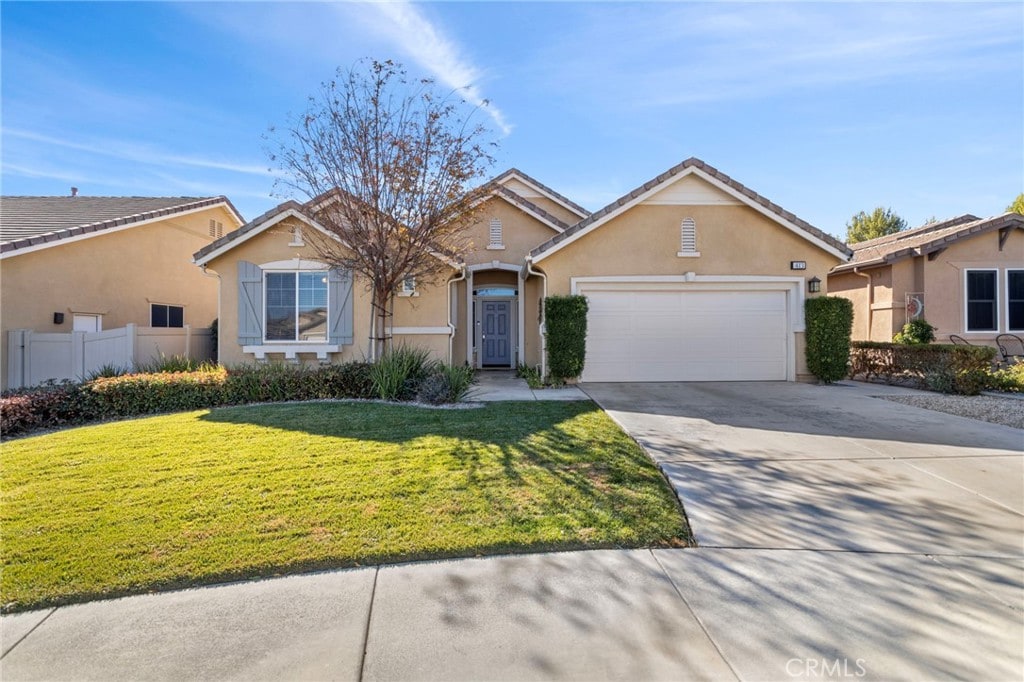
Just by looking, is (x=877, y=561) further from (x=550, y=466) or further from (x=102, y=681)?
(x=102, y=681)

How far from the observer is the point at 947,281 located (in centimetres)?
1340

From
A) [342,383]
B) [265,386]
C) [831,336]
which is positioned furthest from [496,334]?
[831,336]

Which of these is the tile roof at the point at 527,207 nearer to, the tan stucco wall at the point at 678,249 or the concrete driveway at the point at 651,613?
the tan stucco wall at the point at 678,249

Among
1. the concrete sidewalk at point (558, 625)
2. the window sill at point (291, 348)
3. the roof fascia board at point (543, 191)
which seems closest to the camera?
the concrete sidewalk at point (558, 625)

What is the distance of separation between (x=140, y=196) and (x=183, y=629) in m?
19.6

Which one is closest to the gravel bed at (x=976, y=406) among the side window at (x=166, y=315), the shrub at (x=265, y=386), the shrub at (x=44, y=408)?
the shrub at (x=265, y=386)

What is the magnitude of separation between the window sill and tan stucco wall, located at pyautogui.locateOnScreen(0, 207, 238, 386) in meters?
5.04

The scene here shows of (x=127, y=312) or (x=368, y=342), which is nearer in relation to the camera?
(x=368, y=342)

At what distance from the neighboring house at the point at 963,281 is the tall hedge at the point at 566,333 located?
8.19 metres

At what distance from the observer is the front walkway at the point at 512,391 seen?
936 cm

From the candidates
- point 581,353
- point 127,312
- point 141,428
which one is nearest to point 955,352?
point 581,353

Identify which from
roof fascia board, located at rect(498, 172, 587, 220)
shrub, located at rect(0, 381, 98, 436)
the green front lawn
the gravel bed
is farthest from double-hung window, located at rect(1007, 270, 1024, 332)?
shrub, located at rect(0, 381, 98, 436)

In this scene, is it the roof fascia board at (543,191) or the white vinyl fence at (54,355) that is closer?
the white vinyl fence at (54,355)

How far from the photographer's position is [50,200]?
607 inches
